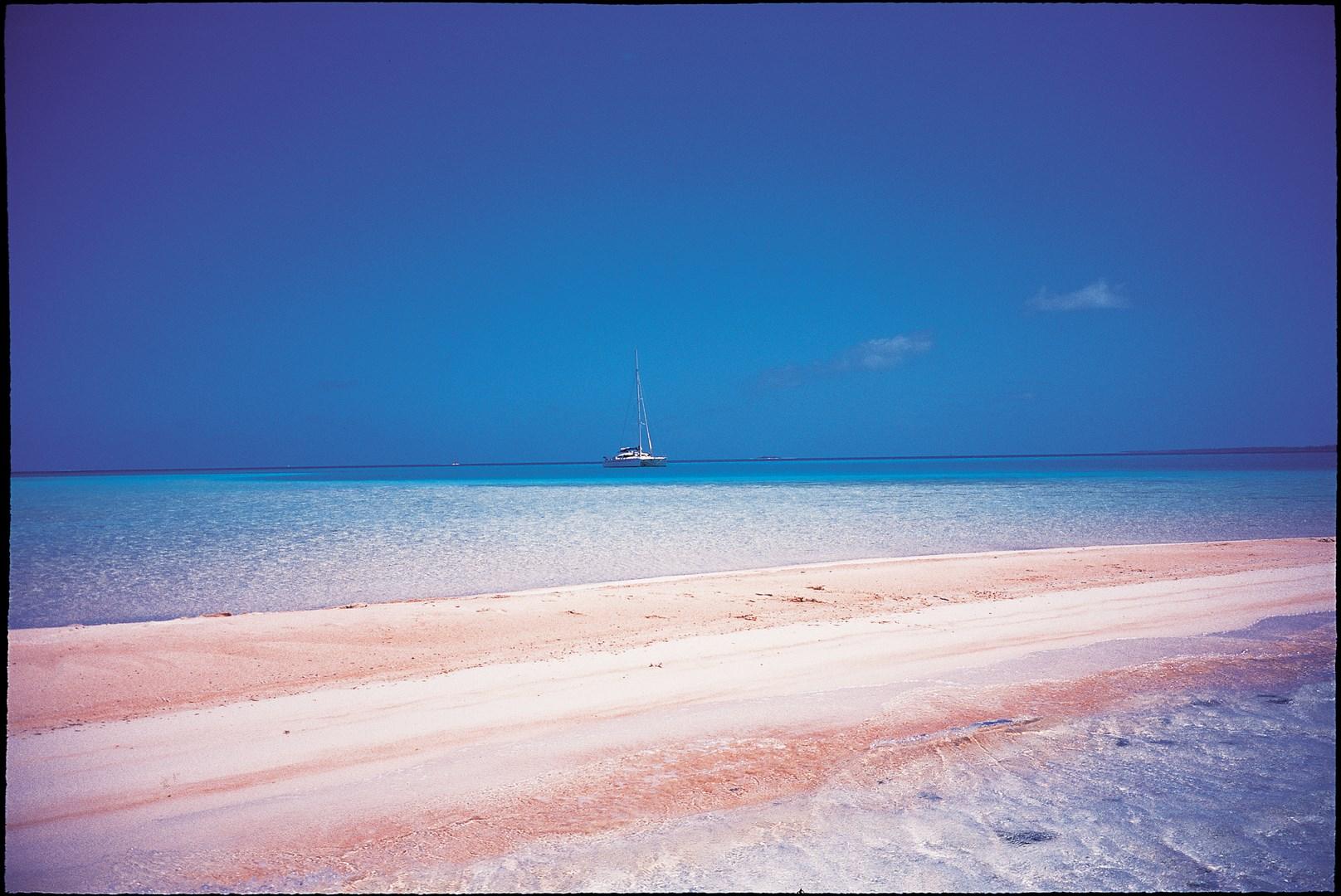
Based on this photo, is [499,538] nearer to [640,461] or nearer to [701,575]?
[701,575]

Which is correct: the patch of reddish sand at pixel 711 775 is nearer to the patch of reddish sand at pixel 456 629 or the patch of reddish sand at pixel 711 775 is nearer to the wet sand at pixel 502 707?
the wet sand at pixel 502 707

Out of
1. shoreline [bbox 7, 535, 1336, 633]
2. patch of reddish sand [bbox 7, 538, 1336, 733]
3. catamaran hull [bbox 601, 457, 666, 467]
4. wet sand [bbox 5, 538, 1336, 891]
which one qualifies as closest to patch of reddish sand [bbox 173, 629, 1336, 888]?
wet sand [bbox 5, 538, 1336, 891]

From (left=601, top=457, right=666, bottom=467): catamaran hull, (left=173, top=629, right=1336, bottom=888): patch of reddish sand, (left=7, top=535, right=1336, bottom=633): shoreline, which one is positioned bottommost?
(left=7, top=535, right=1336, bottom=633): shoreline

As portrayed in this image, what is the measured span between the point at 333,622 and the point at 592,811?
5.81m

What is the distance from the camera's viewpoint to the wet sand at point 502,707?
3371 mm

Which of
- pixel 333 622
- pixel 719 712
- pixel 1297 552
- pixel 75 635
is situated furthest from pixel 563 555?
pixel 1297 552

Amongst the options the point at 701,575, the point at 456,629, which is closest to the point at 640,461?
the point at 701,575

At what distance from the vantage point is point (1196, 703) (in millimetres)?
4957

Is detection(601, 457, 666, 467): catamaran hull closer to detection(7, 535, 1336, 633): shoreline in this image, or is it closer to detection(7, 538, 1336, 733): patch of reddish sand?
detection(7, 535, 1336, 633): shoreline

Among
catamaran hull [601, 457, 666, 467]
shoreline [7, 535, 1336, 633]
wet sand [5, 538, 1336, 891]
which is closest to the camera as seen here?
wet sand [5, 538, 1336, 891]

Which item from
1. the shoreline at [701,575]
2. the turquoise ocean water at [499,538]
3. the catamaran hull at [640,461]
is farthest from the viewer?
the catamaran hull at [640,461]

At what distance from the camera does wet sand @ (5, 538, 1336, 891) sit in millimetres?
3371

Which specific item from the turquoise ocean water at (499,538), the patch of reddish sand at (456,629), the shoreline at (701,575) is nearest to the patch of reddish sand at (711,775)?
the patch of reddish sand at (456,629)

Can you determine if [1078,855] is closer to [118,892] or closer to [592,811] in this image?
[592,811]
